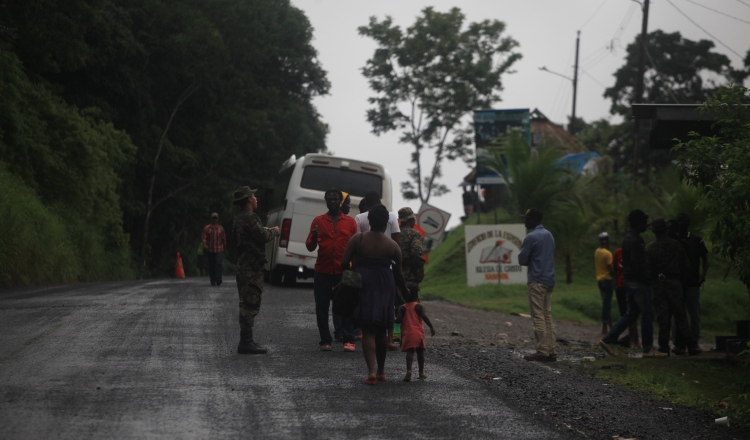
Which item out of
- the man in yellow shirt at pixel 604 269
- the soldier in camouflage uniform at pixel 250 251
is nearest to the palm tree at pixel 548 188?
the man in yellow shirt at pixel 604 269

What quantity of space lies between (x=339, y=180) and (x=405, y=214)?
10872mm

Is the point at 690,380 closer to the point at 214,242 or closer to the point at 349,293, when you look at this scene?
the point at 349,293

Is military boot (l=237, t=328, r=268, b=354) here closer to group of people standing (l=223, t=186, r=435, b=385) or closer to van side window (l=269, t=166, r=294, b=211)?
group of people standing (l=223, t=186, r=435, b=385)

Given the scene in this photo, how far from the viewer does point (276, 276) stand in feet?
80.2

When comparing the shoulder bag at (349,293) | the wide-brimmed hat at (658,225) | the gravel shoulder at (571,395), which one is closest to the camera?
the gravel shoulder at (571,395)

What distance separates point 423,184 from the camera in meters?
47.8

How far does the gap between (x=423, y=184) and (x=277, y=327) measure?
A: 33888 millimetres

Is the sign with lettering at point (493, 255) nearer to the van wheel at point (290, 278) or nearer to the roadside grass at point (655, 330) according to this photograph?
the roadside grass at point (655, 330)

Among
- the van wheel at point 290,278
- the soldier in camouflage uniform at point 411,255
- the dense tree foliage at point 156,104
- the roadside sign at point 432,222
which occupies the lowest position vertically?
the van wheel at point 290,278

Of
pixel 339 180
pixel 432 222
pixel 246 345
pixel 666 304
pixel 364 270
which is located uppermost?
pixel 339 180

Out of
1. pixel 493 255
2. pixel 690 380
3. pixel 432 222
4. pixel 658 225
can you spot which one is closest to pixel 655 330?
pixel 493 255

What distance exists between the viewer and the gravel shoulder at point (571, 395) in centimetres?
799

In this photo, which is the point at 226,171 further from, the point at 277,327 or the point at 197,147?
the point at 277,327

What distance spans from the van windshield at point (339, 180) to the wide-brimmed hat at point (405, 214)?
416 inches
